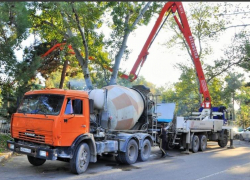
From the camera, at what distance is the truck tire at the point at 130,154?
33.4ft

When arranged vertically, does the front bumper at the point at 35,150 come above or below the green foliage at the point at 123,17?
below

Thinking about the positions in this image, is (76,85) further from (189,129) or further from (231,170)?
(231,170)

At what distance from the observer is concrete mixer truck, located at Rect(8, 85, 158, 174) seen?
768 cm

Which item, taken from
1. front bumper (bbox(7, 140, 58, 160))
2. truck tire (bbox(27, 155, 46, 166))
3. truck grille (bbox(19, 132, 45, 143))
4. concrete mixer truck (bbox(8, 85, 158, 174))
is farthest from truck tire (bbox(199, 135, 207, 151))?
truck grille (bbox(19, 132, 45, 143))

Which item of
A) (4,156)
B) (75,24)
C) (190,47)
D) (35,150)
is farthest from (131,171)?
(190,47)

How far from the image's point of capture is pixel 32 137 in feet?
26.1

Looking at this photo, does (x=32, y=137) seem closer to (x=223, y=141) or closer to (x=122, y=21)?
(x=122, y=21)

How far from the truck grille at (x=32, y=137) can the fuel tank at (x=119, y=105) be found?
2712 millimetres

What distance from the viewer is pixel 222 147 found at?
59.0ft

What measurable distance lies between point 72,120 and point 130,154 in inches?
140

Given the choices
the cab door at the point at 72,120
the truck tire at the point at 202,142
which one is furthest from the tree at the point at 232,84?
the cab door at the point at 72,120

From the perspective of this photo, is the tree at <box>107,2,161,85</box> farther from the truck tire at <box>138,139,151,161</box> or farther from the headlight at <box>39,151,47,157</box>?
the headlight at <box>39,151,47,157</box>

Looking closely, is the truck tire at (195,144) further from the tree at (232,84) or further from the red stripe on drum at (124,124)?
the tree at (232,84)

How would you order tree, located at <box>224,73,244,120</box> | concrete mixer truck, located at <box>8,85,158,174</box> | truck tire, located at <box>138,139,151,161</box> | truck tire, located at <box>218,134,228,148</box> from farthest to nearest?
1. tree, located at <box>224,73,244,120</box>
2. truck tire, located at <box>218,134,228,148</box>
3. truck tire, located at <box>138,139,151,161</box>
4. concrete mixer truck, located at <box>8,85,158,174</box>
